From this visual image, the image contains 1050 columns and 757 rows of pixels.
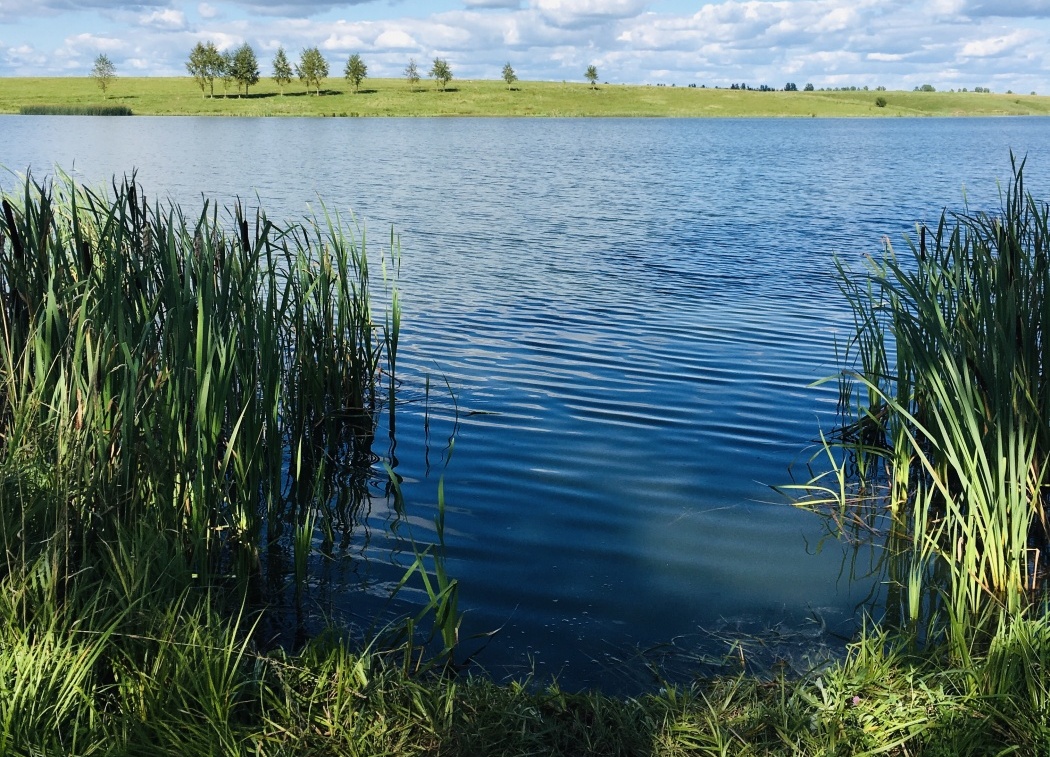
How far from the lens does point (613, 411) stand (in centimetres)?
727

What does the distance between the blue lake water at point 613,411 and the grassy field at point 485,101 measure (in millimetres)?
68956

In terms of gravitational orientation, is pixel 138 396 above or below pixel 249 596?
above

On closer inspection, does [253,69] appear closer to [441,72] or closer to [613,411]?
[441,72]

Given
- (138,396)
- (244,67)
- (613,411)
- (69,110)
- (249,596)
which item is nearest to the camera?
(138,396)

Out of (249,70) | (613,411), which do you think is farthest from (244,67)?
(613,411)

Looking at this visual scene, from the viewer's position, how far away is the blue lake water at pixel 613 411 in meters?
4.32

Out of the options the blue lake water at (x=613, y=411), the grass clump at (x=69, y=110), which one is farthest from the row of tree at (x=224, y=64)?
the blue lake water at (x=613, y=411)

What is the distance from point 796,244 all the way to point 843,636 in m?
13.1

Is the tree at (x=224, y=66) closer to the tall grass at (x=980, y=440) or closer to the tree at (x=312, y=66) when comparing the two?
the tree at (x=312, y=66)

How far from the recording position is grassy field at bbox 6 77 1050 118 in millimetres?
86750

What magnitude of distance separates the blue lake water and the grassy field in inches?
2715

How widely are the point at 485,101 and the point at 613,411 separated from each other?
319 ft

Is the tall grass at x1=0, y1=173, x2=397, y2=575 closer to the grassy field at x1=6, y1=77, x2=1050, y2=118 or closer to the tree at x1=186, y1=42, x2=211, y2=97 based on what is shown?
the grassy field at x1=6, y1=77, x2=1050, y2=118

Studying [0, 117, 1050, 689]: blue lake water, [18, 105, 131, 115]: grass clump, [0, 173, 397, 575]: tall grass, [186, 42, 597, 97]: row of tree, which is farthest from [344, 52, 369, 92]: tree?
[0, 173, 397, 575]: tall grass
